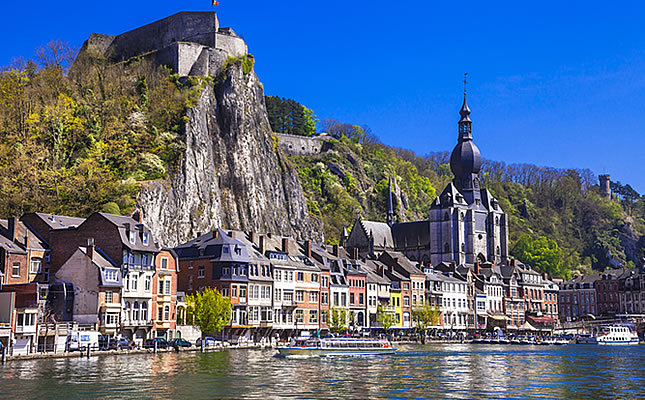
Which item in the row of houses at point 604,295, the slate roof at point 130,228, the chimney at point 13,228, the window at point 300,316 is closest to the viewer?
the chimney at point 13,228

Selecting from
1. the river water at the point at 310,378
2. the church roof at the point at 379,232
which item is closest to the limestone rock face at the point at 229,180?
the church roof at the point at 379,232

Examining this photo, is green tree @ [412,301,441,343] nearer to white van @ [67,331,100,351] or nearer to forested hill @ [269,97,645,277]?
forested hill @ [269,97,645,277]

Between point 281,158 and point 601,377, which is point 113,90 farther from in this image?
point 601,377

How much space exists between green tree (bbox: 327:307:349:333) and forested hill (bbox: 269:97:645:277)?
1893 inches

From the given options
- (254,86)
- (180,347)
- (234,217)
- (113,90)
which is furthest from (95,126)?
(180,347)

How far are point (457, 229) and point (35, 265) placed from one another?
8567 centimetres

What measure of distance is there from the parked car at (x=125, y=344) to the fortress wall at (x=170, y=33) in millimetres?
62222

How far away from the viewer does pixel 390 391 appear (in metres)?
42.6

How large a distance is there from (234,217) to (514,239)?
89274mm

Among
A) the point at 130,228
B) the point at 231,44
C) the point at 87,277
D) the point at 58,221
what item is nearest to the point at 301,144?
the point at 231,44

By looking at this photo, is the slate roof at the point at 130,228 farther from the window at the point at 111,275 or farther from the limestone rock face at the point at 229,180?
the limestone rock face at the point at 229,180

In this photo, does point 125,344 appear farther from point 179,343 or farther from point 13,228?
point 13,228

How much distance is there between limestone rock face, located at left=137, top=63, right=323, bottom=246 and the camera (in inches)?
3725

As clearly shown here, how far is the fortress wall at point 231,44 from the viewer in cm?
11856
